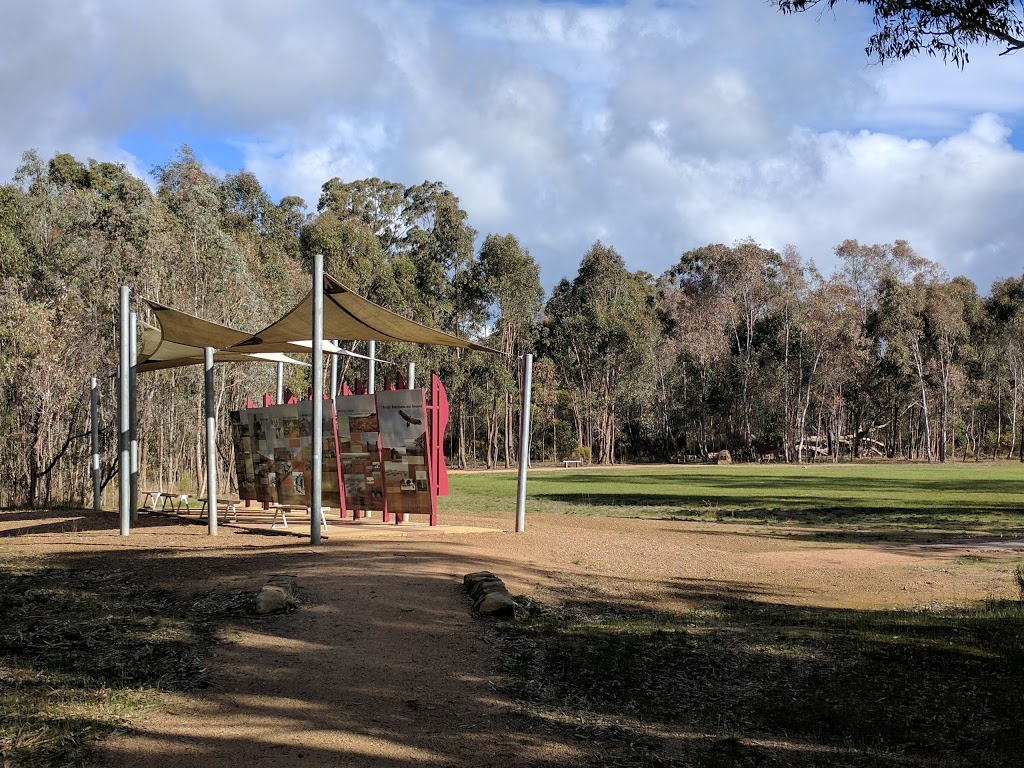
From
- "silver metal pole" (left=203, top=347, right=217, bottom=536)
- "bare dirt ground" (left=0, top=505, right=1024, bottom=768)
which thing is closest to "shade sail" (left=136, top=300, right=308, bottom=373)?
"silver metal pole" (left=203, top=347, right=217, bottom=536)

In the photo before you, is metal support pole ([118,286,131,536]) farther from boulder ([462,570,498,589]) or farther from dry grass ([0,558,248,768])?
boulder ([462,570,498,589])

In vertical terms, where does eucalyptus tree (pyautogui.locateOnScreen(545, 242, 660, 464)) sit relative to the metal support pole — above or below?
above

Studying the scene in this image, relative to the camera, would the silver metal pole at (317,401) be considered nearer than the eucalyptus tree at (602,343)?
Yes

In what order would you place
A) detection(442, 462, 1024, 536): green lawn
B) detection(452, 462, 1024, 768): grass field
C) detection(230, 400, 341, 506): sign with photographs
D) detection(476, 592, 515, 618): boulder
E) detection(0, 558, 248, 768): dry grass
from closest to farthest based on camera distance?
1. detection(0, 558, 248, 768): dry grass
2. detection(452, 462, 1024, 768): grass field
3. detection(476, 592, 515, 618): boulder
4. detection(230, 400, 341, 506): sign with photographs
5. detection(442, 462, 1024, 536): green lawn

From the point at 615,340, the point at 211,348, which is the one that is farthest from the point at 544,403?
the point at 211,348

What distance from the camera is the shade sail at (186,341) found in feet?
44.4

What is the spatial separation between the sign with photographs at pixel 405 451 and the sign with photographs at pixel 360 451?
0.47 feet

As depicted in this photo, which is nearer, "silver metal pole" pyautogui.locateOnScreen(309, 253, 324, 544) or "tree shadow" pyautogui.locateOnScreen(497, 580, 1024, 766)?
"tree shadow" pyautogui.locateOnScreen(497, 580, 1024, 766)

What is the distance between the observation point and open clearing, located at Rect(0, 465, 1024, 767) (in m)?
4.93

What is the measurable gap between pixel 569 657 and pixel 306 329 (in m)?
8.34

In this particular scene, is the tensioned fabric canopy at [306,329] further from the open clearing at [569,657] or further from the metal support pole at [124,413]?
the open clearing at [569,657]

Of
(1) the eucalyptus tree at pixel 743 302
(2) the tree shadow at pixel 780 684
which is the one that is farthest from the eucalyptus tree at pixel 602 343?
(2) the tree shadow at pixel 780 684

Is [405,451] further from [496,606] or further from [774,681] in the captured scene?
[774,681]

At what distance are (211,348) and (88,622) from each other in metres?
7.72
